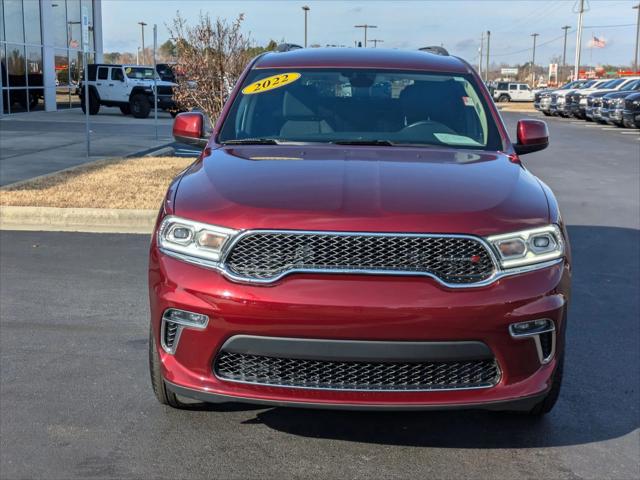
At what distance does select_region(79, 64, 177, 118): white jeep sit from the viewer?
2978 centimetres

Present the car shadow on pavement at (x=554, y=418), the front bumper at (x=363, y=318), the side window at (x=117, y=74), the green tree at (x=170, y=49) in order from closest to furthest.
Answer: the front bumper at (x=363, y=318) < the car shadow on pavement at (x=554, y=418) < the green tree at (x=170, y=49) < the side window at (x=117, y=74)

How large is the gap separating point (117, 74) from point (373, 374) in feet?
95.4

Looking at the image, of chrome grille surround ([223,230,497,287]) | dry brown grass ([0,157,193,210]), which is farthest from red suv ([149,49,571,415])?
dry brown grass ([0,157,193,210])

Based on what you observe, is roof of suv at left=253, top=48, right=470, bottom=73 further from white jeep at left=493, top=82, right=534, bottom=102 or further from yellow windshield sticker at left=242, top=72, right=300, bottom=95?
white jeep at left=493, top=82, right=534, bottom=102

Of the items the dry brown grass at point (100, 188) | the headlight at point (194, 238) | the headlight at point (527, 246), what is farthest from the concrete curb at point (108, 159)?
the headlight at point (527, 246)

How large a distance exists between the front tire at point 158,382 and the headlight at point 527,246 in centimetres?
157

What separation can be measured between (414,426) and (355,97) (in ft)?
6.97

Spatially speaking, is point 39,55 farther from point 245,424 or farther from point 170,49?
point 245,424

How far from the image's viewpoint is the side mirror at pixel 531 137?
496 centimetres

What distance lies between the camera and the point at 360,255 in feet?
10.2

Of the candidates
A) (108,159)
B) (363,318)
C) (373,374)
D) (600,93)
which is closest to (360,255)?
(363,318)

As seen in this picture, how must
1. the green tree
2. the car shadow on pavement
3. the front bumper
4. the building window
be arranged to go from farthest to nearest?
the building window < the green tree < the car shadow on pavement < the front bumper

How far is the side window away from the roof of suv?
1031 inches

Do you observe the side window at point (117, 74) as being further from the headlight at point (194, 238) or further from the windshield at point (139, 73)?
the headlight at point (194, 238)
